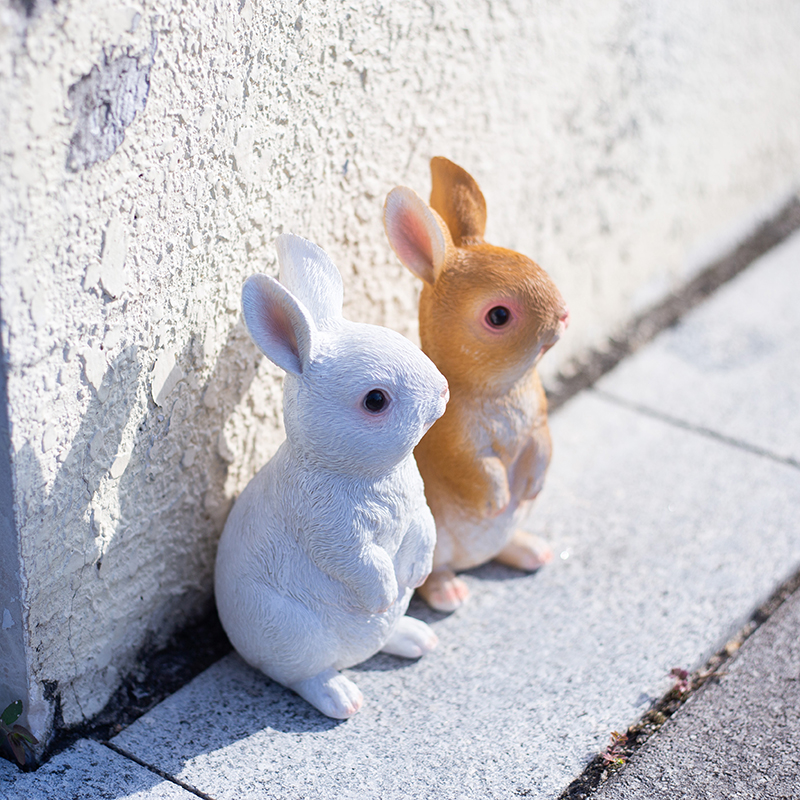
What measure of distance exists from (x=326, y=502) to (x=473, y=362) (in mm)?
543

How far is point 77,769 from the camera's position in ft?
7.09

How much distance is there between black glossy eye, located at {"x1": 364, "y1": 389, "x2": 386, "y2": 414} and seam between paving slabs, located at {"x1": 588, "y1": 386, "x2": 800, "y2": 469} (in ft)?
5.96

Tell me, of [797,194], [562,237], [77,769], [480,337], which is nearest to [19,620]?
→ [77,769]

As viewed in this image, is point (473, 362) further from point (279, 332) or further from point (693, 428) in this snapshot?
point (693, 428)

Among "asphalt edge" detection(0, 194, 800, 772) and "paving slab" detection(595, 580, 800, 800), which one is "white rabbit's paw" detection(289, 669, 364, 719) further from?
"paving slab" detection(595, 580, 800, 800)

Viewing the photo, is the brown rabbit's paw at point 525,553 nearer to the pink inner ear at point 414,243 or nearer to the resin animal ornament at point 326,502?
the resin animal ornament at point 326,502

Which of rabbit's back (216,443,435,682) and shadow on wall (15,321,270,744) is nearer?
shadow on wall (15,321,270,744)

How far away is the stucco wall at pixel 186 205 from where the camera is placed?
1.81 m

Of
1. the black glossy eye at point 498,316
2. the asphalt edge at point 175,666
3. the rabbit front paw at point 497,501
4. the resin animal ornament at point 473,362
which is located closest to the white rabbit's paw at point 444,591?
the resin animal ornament at point 473,362

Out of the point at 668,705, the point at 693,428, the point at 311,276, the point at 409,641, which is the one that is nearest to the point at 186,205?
the point at 311,276

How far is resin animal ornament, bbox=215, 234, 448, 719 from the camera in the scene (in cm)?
204

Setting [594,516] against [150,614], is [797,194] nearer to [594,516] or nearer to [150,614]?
[594,516]

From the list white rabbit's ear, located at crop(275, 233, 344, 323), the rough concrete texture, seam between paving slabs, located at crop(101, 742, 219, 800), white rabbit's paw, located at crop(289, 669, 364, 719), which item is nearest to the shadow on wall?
seam between paving slabs, located at crop(101, 742, 219, 800)

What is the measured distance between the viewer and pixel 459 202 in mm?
2492
